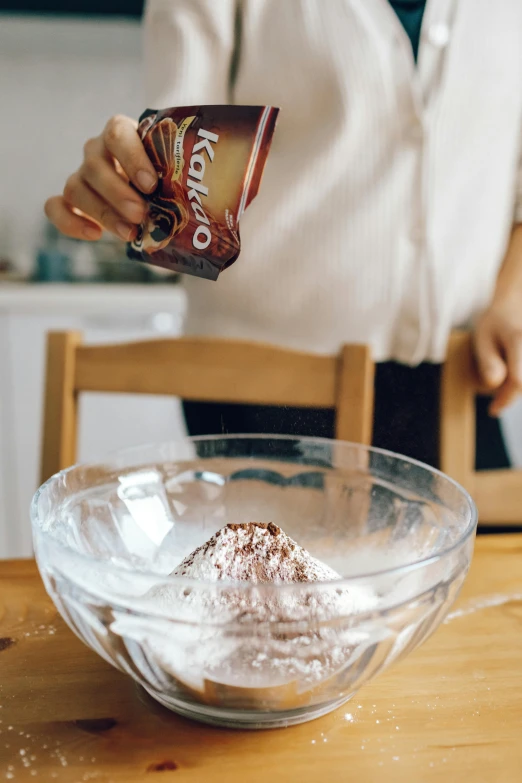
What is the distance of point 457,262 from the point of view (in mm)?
765

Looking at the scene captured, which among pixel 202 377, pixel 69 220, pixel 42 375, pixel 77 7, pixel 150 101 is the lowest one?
pixel 42 375

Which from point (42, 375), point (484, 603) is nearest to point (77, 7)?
point (42, 375)

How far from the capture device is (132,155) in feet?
1.35

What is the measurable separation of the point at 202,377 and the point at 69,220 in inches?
10.3

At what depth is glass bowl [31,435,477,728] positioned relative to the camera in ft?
0.91

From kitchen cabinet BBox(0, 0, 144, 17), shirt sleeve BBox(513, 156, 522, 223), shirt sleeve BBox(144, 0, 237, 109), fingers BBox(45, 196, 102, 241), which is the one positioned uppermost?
kitchen cabinet BBox(0, 0, 144, 17)

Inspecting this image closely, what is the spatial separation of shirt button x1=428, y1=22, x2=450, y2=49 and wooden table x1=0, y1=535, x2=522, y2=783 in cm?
57

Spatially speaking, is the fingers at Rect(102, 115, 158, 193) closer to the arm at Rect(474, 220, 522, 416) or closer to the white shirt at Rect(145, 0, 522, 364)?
the white shirt at Rect(145, 0, 522, 364)

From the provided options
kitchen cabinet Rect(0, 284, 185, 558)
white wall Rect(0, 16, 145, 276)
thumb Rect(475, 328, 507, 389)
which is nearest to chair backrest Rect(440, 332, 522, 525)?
thumb Rect(475, 328, 507, 389)

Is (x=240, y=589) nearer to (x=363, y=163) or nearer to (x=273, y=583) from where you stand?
(x=273, y=583)

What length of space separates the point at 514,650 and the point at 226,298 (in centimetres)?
46

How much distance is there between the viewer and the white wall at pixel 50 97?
164 centimetres

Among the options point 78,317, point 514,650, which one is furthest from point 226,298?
point 78,317

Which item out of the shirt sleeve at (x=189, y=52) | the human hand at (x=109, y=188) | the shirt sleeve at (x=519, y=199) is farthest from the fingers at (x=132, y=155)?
the shirt sleeve at (x=519, y=199)
